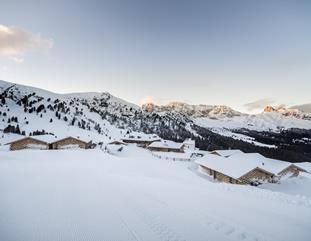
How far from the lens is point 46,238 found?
7637 mm

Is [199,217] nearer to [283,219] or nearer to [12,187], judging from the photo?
[283,219]

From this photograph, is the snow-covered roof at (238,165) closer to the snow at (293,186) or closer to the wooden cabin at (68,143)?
the snow at (293,186)

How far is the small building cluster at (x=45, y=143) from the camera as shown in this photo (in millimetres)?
53312

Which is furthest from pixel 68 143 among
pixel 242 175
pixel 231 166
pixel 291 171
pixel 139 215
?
pixel 291 171

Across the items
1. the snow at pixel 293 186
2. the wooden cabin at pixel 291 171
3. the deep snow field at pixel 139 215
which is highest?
the deep snow field at pixel 139 215

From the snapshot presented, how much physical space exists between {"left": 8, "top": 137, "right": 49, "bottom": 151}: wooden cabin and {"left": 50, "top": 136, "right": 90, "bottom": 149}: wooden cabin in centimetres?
217

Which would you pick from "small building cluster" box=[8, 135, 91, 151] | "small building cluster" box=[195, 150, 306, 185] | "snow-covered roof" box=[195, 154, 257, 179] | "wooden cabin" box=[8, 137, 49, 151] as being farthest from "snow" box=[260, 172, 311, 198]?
"wooden cabin" box=[8, 137, 49, 151]

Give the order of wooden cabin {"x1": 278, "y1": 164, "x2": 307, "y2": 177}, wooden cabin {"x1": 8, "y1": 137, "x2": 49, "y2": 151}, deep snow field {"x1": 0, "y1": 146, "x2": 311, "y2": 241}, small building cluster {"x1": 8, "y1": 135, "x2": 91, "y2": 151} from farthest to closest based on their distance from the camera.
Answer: small building cluster {"x1": 8, "y1": 135, "x2": 91, "y2": 151}, wooden cabin {"x1": 8, "y1": 137, "x2": 49, "y2": 151}, wooden cabin {"x1": 278, "y1": 164, "x2": 307, "y2": 177}, deep snow field {"x1": 0, "y1": 146, "x2": 311, "y2": 241}

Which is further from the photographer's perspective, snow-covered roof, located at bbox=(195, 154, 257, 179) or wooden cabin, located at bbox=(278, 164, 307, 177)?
wooden cabin, located at bbox=(278, 164, 307, 177)

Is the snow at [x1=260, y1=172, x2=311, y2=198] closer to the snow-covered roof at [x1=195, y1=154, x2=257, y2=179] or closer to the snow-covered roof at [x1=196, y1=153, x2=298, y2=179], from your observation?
the snow-covered roof at [x1=196, y1=153, x2=298, y2=179]

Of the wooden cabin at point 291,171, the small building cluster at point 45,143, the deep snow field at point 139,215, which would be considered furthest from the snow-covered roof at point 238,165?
the small building cluster at point 45,143

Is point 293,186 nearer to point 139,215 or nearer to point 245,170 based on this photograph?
point 245,170

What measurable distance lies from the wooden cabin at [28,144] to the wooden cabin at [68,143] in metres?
2.17

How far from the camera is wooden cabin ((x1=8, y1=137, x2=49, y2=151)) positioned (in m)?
53.2
